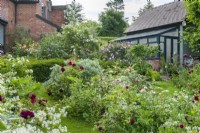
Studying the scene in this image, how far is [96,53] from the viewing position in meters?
17.2

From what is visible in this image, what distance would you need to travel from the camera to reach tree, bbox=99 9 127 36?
4544 cm

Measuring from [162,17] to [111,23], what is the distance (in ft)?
62.4

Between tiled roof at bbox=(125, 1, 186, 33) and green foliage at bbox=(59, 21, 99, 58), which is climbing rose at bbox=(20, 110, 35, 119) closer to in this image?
green foliage at bbox=(59, 21, 99, 58)

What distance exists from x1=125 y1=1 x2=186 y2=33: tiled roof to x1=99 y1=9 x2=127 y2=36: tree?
45.5ft

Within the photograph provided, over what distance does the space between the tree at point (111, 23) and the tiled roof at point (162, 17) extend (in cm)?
1387

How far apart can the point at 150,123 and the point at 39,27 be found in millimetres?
22286

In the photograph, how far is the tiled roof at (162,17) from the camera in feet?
81.1

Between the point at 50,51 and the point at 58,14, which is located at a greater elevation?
the point at 58,14

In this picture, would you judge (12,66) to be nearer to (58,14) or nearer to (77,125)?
(77,125)

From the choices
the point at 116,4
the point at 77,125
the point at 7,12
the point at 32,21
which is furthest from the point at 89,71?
the point at 116,4

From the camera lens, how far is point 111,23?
45781 millimetres

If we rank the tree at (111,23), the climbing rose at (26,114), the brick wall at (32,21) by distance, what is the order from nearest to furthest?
1. the climbing rose at (26,114)
2. the brick wall at (32,21)
3. the tree at (111,23)

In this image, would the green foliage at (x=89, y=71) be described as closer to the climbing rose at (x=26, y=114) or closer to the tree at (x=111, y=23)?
the climbing rose at (x=26, y=114)

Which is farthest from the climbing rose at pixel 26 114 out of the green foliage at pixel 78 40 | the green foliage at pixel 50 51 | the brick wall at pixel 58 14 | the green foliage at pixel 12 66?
the brick wall at pixel 58 14
